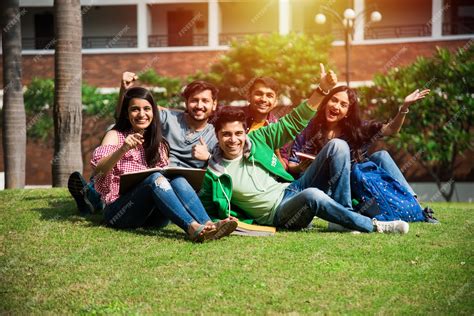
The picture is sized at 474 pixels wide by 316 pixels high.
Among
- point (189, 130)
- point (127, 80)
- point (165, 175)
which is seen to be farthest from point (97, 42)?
point (165, 175)

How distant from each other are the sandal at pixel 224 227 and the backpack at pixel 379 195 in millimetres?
1526

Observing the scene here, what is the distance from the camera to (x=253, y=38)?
19844mm

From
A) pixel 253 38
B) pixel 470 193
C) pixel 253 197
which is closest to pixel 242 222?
pixel 253 197

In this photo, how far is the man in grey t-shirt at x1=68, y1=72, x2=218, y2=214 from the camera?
6.32 meters

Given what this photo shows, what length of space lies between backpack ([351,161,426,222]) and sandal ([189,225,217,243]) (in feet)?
5.44

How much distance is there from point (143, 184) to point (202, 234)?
0.65 meters

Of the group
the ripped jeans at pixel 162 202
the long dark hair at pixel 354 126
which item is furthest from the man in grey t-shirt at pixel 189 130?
the long dark hair at pixel 354 126

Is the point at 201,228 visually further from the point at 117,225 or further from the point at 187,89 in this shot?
the point at 187,89

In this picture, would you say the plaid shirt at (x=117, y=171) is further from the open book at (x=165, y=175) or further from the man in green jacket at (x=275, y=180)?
the man in green jacket at (x=275, y=180)

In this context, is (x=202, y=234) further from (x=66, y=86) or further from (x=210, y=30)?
(x=210, y=30)

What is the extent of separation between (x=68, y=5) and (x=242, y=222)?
5203 millimetres

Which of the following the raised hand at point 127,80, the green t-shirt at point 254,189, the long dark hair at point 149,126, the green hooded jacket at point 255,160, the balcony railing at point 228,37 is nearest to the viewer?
the green hooded jacket at point 255,160

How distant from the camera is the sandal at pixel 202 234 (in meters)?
5.30

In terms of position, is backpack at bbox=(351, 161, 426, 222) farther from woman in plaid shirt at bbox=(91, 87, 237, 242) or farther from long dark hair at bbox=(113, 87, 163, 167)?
long dark hair at bbox=(113, 87, 163, 167)
